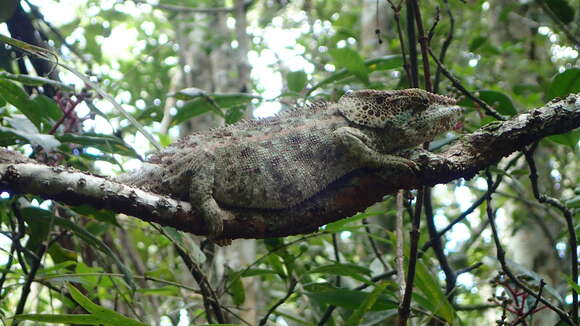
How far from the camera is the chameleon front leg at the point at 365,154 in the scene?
2764 mm

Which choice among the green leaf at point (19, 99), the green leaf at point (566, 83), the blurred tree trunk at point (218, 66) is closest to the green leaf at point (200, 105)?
the green leaf at point (19, 99)

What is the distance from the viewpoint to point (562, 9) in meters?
4.17

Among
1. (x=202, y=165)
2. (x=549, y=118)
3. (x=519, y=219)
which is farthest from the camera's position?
(x=519, y=219)

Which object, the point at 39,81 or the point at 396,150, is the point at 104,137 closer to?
the point at 39,81

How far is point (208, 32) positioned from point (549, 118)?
6052mm

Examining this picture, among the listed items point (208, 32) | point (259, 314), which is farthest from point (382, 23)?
point (259, 314)

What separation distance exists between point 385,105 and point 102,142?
1587mm

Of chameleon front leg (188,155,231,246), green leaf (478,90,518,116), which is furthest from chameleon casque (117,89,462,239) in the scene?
green leaf (478,90,518,116)

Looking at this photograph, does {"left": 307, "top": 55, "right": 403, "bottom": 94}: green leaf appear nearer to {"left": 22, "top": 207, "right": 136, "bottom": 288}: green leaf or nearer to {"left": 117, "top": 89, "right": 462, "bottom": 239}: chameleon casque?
{"left": 117, "top": 89, "right": 462, "bottom": 239}: chameleon casque

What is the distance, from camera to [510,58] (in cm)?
757

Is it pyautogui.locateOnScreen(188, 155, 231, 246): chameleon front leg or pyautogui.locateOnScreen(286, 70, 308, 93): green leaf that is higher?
pyautogui.locateOnScreen(286, 70, 308, 93): green leaf

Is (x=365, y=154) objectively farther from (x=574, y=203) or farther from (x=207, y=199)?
(x=574, y=203)

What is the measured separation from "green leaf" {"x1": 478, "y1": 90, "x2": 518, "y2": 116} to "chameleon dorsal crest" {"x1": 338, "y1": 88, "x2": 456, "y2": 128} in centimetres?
37

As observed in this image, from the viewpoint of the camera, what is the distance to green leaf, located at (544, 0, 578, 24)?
4.13 m
